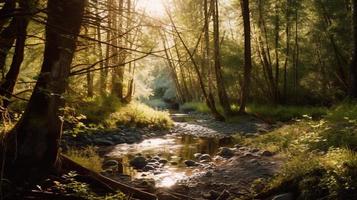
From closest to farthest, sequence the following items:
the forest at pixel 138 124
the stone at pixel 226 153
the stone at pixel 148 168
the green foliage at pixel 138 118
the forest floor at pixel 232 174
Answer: the forest at pixel 138 124, the forest floor at pixel 232 174, the stone at pixel 148 168, the stone at pixel 226 153, the green foliage at pixel 138 118

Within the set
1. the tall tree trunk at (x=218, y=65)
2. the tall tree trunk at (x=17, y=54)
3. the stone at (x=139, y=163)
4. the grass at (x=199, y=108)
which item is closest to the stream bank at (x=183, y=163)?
the stone at (x=139, y=163)

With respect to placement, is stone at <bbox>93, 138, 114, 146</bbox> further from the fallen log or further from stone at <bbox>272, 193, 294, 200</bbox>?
stone at <bbox>272, 193, 294, 200</bbox>

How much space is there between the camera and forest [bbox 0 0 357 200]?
4395 mm

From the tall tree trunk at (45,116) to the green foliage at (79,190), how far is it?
0.29 meters

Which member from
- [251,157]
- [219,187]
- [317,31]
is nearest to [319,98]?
[317,31]

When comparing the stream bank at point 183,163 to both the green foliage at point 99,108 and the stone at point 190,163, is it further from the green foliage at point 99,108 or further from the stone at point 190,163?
the green foliage at point 99,108

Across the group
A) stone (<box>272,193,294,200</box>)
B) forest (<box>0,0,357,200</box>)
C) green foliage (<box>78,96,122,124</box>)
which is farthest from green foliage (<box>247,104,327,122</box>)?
stone (<box>272,193,294,200</box>)

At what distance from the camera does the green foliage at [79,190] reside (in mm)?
4766

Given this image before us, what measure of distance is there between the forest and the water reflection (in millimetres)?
33

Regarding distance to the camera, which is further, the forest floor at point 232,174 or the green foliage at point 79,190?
the forest floor at point 232,174

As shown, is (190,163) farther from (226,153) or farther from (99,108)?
(99,108)

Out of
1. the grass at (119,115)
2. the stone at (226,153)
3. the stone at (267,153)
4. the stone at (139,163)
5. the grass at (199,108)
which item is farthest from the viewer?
the grass at (199,108)

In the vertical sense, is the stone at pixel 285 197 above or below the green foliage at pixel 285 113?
below

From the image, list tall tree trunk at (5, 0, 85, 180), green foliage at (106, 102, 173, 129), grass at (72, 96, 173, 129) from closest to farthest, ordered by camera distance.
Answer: tall tree trunk at (5, 0, 85, 180), grass at (72, 96, 173, 129), green foliage at (106, 102, 173, 129)
